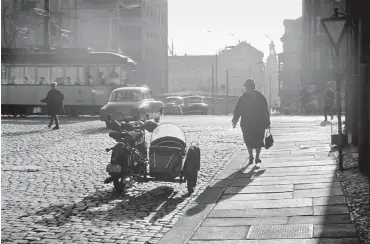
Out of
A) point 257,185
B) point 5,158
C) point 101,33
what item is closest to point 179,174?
point 257,185

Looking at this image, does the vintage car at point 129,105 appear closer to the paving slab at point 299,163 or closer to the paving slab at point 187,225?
the paving slab at point 299,163

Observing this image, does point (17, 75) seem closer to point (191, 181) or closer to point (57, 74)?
point (57, 74)

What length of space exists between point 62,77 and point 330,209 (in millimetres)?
29938

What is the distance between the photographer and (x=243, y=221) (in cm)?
671

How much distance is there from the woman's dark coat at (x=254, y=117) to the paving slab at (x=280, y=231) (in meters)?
5.36

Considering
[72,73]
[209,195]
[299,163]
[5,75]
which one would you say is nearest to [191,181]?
[209,195]

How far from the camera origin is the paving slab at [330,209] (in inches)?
272

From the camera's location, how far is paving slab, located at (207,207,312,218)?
23.0 feet

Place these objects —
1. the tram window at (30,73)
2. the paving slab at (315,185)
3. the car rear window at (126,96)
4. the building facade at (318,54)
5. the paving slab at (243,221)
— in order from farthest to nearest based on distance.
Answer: the building facade at (318,54), the tram window at (30,73), the car rear window at (126,96), the paving slab at (315,185), the paving slab at (243,221)

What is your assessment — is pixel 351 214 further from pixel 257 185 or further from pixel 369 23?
pixel 369 23

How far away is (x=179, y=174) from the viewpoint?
875 cm

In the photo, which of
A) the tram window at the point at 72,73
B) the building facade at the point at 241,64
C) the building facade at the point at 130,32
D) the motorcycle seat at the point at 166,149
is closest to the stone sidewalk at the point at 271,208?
the motorcycle seat at the point at 166,149

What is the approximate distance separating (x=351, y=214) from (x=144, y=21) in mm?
71056

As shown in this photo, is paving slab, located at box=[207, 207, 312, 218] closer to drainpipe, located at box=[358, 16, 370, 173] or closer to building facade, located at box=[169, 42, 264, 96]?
drainpipe, located at box=[358, 16, 370, 173]
